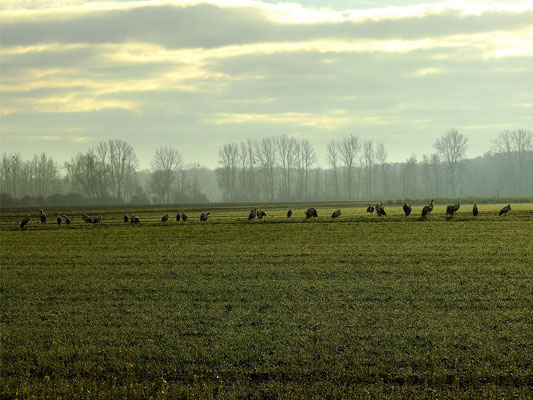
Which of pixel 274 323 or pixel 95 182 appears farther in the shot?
pixel 95 182

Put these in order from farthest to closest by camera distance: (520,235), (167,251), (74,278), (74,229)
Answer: (74,229) < (520,235) < (167,251) < (74,278)

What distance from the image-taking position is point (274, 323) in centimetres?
1348

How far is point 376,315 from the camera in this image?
45.6 feet

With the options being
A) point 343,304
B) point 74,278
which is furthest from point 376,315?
point 74,278

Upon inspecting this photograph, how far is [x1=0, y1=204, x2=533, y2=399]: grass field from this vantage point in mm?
10047

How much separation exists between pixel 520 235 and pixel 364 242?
8651 millimetres

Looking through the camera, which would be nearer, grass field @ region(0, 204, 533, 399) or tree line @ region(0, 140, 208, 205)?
grass field @ region(0, 204, 533, 399)

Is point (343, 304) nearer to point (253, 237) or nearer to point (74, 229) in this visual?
point (253, 237)

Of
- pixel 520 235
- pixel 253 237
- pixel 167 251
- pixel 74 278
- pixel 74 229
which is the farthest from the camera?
pixel 74 229

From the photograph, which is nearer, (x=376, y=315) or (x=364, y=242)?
(x=376, y=315)

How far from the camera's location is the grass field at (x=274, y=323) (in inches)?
396

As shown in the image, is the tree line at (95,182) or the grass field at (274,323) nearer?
the grass field at (274,323)

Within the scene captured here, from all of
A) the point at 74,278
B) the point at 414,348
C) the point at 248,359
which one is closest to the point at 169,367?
the point at 248,359

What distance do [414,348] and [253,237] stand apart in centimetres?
2270
